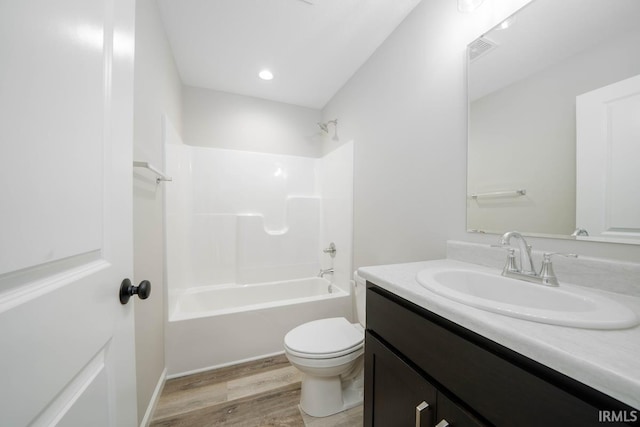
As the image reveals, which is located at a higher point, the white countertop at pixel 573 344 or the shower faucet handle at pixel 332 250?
the white countertop at pixel 573 344

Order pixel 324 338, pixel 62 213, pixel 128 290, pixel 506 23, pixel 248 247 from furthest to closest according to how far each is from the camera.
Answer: pixel 248 247 < pixel 324 338 < pixel 506 23 < pixel 128 290 < pixel 62 213

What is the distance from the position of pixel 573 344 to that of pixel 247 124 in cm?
274

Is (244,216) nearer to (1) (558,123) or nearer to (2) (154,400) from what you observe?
(2) (154,400)

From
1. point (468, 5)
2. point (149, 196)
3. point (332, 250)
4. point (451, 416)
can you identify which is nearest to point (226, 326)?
point (149, 196)

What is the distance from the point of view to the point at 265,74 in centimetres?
207

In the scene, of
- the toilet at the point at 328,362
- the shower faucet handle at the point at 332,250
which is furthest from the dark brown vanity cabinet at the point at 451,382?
the shower faucet handle at the point at 332,250

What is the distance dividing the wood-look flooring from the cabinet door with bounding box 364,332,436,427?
0.55 meters

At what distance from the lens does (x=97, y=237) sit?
1.61 feet

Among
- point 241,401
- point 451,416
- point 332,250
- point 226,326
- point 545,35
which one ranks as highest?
point 545,35

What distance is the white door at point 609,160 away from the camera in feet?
2.23

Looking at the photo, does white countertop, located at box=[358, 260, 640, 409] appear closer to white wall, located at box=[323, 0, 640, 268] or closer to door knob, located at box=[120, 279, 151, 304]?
white wall, located at box=[323, 0, 640, 268]

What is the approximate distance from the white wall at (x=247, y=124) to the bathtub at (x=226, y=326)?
1.59 m

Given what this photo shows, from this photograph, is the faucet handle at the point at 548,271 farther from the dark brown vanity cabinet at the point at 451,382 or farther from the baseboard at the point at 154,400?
the baseboard at the point at 154,400

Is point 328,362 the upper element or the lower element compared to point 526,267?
lower
